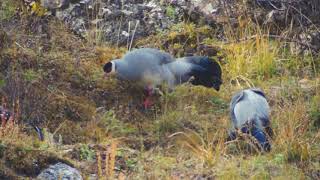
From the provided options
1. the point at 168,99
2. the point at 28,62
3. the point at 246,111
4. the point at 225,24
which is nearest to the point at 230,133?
the point at 246,111

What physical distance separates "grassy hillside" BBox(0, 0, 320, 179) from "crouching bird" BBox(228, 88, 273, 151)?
0.34 feet

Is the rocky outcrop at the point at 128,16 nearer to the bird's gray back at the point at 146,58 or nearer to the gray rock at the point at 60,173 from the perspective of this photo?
the bird's gray back at the point at 146,58

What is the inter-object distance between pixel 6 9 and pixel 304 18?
3.45m

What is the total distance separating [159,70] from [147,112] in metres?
0.43

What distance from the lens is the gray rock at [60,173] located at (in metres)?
5.63

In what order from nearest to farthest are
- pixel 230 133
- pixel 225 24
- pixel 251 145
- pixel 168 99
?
pixel 251 145, pixel 230 133, pixel 168 99, pixel 225 24

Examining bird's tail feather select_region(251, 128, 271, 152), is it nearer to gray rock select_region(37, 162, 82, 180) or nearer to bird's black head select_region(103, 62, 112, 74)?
gray rock select_region(37, 162, 82, 180)

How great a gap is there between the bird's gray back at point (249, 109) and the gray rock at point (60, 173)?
1.80 meters

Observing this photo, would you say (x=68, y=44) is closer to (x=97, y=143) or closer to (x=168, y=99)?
(x=168, y=99)

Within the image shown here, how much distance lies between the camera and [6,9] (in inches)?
381

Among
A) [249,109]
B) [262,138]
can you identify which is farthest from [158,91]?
[262,138]

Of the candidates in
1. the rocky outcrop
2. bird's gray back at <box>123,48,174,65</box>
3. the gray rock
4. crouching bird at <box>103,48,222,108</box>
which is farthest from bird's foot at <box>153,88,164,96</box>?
the gray rock

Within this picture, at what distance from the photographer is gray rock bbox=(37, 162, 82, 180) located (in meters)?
5.63

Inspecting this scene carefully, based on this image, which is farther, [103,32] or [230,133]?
[103,32]
